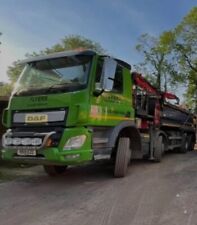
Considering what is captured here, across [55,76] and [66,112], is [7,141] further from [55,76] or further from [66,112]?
[55,76]

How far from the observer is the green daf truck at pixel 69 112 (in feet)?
23.7

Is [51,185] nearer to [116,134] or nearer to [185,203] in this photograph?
[116,134]

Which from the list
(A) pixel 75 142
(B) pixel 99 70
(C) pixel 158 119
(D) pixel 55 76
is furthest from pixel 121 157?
(C) pixel 158 119

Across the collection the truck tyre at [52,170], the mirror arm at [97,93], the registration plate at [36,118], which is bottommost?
the truck tyre at [52,170]

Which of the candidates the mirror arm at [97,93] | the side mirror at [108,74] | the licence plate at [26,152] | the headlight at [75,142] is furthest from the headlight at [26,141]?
the side mirror at [108,74]

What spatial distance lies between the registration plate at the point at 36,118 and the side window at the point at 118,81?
1.75m

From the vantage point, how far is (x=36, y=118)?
759cm

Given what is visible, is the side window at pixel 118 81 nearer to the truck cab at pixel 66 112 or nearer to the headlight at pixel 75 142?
the truck cab at pixel 66 112

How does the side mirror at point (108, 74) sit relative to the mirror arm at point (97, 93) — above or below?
above

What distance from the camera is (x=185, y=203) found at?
618 centimetres

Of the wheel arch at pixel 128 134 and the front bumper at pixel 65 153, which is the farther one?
the wheel arch at pixel 128 134

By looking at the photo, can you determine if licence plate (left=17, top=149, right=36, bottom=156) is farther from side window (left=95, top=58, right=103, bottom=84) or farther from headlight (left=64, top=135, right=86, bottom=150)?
side window (left=95, top=58, right=103, bottom=84)

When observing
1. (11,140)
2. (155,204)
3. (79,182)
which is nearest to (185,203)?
(155,204)

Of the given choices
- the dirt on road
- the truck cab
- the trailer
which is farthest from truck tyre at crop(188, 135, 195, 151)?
the truck cab
